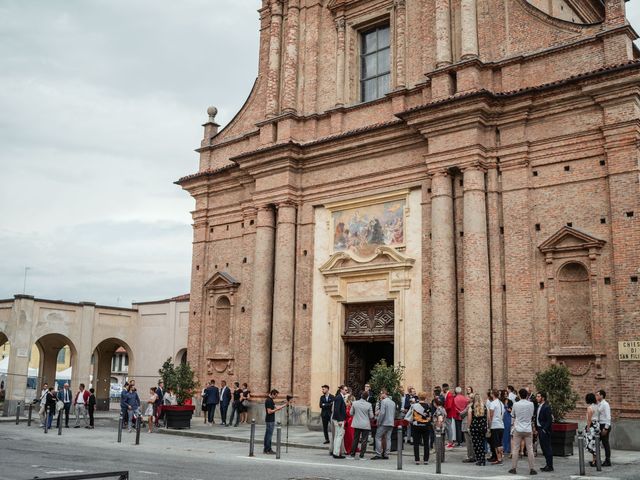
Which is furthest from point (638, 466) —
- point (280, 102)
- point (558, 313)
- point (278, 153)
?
point (280, 102)

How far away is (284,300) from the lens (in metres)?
23.7

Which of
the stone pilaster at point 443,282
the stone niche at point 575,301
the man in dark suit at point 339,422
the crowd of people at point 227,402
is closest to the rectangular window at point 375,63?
the stone pilaster at point 443,282

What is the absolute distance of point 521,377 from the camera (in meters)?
18.5

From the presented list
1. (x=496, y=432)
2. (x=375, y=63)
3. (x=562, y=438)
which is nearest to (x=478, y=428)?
(x=496, y=432)

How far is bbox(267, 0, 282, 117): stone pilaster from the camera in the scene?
2595cm

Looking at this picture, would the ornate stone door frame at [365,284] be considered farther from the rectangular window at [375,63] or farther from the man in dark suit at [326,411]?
the rectangular window at [375,63]

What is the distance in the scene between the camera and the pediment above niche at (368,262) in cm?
2155

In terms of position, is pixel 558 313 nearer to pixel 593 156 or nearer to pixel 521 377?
pixel 521 377

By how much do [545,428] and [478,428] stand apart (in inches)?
57.5

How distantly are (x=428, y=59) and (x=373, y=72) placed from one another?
116 inches

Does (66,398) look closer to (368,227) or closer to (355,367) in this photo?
(355,367)

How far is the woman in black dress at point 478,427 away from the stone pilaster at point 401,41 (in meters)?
11.7

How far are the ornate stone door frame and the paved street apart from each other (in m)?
4.92

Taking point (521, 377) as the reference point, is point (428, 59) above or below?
above
